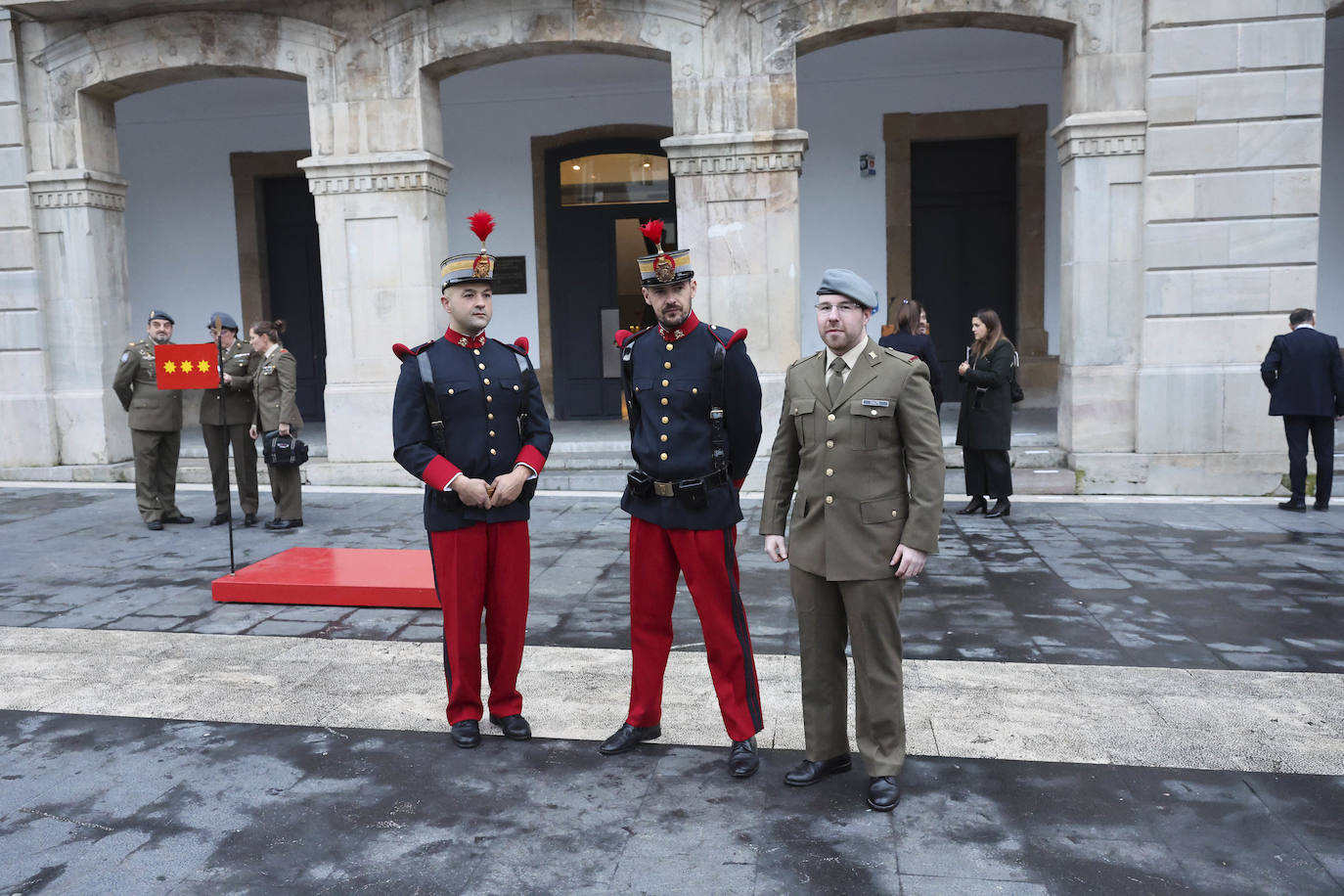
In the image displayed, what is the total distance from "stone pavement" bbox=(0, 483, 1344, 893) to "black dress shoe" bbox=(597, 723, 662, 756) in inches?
2.8

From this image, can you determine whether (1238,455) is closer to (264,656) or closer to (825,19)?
(825,19)

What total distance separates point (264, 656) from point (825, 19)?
7813 mm

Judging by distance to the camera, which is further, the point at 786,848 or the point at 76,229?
the point at 76,229

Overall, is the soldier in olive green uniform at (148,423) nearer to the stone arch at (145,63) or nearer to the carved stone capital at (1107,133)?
the stone arch at (145,63)

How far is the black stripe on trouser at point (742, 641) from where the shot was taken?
393 cm

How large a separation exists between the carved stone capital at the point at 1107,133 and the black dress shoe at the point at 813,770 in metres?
7.70

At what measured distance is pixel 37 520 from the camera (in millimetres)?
9328

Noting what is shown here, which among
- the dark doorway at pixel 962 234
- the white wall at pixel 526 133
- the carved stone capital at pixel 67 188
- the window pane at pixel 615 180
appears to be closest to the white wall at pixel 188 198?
the white wall at pixel 526 133

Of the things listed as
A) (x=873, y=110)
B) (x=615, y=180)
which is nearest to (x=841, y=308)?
(x=873, y=110)

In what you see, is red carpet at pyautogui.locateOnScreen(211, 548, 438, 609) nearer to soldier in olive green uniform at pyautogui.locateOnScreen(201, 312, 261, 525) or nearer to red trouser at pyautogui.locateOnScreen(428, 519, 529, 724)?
red trouser at pyautogui.locateOnScreen(428, 519, 529, 724)

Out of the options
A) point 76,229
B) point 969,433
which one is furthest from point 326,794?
point 76,229

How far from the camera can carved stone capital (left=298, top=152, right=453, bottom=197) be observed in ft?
35.2

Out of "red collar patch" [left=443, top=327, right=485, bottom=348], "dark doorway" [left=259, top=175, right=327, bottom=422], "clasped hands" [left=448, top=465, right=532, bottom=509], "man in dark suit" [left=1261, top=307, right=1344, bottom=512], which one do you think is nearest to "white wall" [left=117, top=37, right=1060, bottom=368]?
"dark doorway" [left=259, top=175, right=327, bottom=422]

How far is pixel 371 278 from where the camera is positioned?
11.0 meters
